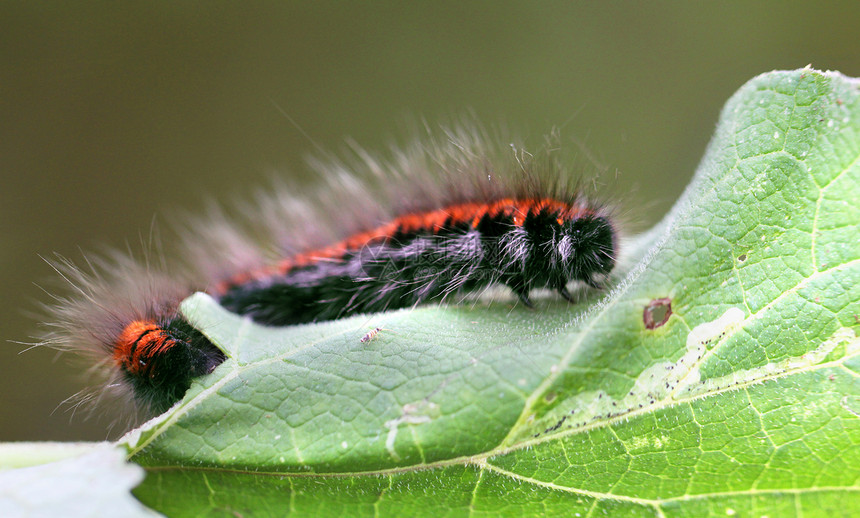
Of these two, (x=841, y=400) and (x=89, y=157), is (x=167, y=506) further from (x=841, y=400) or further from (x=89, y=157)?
(x=89, y=157)

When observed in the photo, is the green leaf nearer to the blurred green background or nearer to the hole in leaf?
the hole in leaf

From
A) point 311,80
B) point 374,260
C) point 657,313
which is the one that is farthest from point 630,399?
point 311,80

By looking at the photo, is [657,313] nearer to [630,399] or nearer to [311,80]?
[630,399]

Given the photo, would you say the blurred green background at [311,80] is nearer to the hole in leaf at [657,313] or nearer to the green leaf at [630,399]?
the green leaf at [630,399]

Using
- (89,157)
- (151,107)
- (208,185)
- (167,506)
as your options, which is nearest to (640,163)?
(208,185)

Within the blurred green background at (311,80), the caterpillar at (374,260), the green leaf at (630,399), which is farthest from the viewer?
the blurred green background at (311,80)

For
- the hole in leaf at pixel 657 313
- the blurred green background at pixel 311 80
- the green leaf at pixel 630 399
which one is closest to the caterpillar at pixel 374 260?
the green leaf at pixel 630 399
